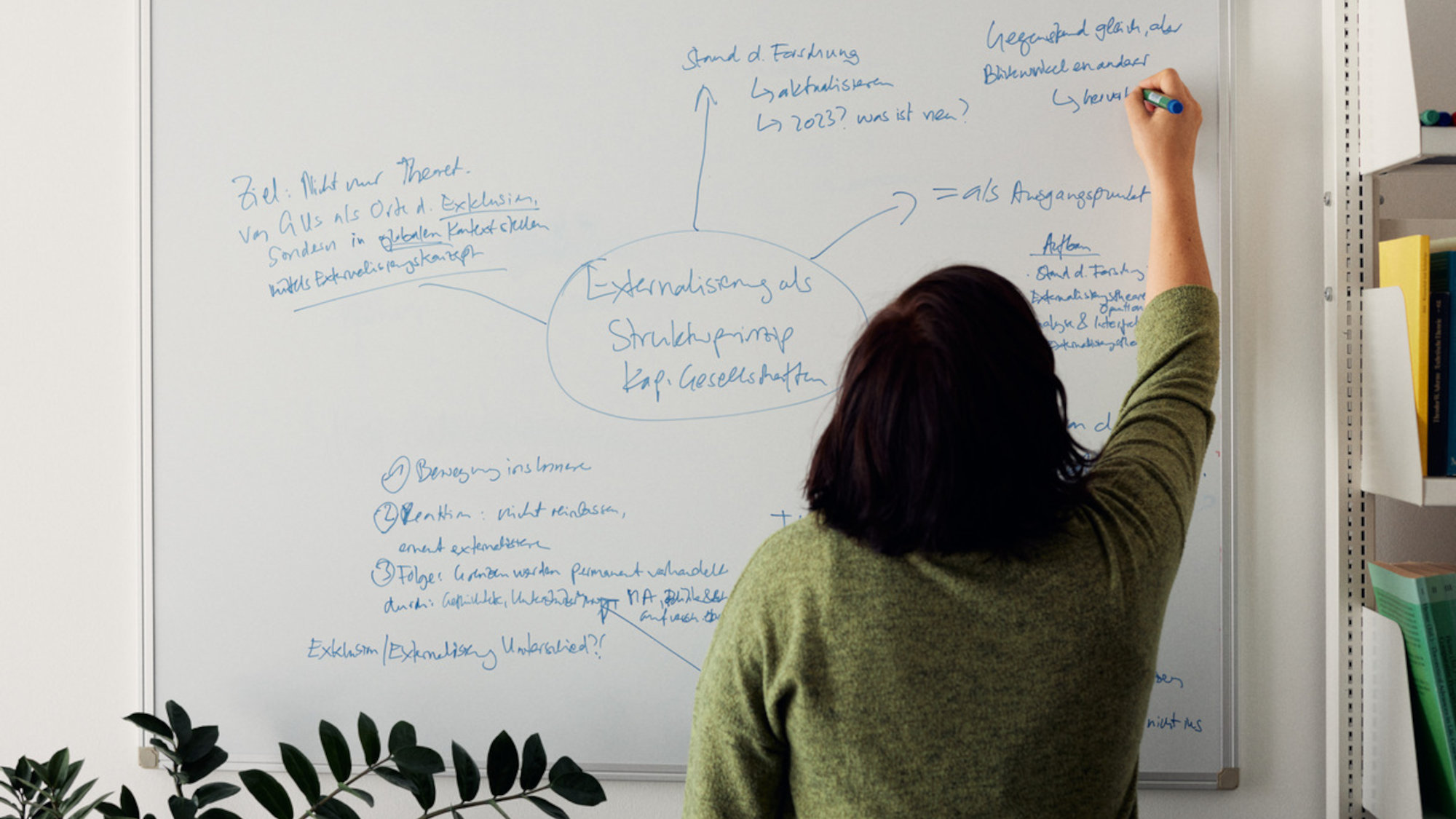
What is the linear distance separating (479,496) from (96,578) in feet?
2.14

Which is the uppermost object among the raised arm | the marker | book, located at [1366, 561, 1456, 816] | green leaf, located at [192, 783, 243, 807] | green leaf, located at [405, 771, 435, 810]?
the marker

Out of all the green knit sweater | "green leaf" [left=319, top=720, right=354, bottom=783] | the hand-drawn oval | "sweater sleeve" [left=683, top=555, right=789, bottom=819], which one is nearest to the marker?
the hand-drawn oval

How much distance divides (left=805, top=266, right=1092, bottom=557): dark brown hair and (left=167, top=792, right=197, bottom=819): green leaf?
1.00 meters

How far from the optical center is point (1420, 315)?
1.06 m

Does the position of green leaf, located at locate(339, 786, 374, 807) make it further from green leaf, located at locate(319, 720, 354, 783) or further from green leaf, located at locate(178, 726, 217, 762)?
green leaf, located at locate(178, 726, 217, 762)

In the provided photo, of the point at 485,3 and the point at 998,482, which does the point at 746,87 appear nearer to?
the point at 485,3

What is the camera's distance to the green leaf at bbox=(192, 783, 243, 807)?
1.24 m

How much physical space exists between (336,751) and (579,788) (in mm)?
349

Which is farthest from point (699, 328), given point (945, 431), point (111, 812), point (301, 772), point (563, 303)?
point (111, 812)

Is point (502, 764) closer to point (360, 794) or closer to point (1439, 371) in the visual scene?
point (360, 794)

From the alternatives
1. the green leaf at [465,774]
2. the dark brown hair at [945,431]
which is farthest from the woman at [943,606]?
the green leaf at [465,774]

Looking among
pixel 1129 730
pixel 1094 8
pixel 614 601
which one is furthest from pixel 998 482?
pixel 1094 8

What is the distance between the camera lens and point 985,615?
0.79 meters

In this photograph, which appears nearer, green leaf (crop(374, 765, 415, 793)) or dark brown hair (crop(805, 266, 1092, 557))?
dark brown hair (crop(805, 266, 1092, 557))
